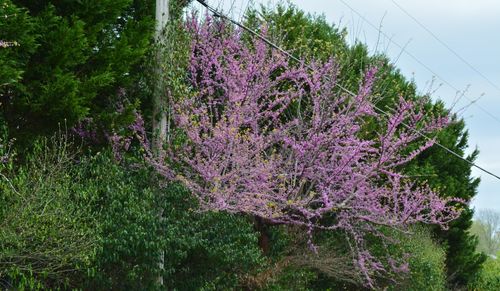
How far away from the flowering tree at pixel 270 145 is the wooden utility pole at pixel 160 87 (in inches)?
9.5

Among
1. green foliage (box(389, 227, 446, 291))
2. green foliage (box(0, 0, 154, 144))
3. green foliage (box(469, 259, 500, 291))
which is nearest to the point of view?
green foliage (box(0, 0, 154, 144))

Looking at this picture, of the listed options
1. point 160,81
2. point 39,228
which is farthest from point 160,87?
point 39,228

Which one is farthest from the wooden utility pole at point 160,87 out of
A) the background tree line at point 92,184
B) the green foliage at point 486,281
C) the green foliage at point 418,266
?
the green foliage at point 486,281

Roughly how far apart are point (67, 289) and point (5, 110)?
2.72 m

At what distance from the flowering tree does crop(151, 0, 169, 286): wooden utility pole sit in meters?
0.24

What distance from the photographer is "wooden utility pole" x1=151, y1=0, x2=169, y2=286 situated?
36.3 ft

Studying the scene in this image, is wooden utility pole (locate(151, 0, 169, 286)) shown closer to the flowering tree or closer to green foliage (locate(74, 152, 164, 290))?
the flowering tree

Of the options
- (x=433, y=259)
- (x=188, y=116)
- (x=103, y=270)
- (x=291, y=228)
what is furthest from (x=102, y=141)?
(x=433, y=259)

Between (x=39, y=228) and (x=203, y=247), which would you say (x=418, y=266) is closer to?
(x=203, y=247)

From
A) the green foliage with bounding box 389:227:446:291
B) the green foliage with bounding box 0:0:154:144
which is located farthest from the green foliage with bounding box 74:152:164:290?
the green foliage with bounding box 389:227:446:291

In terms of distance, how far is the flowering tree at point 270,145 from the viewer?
35.8ft

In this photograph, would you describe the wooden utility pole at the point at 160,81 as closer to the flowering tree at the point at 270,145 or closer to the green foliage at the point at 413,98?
the flowering tree at the point at 270,145

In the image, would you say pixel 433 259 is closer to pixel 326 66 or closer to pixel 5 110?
pixel 326 66

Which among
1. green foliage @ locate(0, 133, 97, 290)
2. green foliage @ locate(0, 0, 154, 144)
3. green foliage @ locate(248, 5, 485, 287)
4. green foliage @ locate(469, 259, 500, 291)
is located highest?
green foliage @ locate(248, 5, 485, 287)
